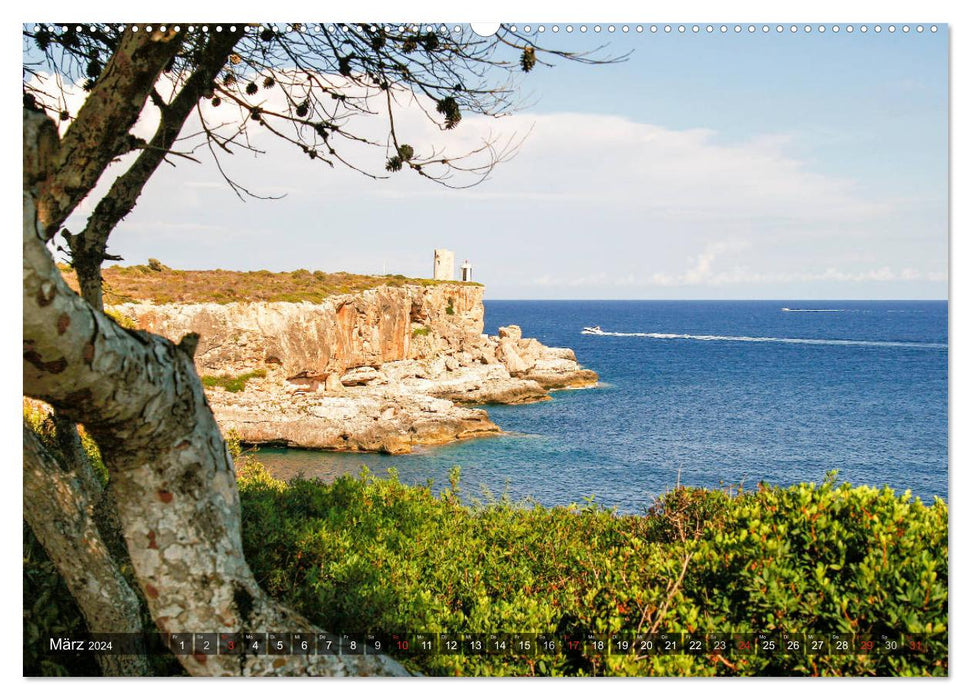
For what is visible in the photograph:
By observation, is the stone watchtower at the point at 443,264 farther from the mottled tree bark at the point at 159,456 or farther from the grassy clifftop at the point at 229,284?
the mottled tree bark at the point at 159,456

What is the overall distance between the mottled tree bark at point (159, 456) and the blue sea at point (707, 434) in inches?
190

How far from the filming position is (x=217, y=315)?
31891mm

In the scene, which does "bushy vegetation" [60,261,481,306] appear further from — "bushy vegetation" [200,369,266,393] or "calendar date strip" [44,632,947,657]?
"calendar date strip" [44,632,947,657]

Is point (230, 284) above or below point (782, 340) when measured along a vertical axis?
above

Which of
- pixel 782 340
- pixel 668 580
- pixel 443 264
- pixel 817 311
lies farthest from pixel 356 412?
pixel 817 311

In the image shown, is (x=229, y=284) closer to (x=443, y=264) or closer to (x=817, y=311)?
(x=443, y=264)

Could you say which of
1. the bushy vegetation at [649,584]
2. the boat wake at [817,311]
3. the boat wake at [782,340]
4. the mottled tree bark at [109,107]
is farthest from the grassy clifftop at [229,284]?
the boat wake at [817,311]

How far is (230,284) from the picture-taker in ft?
122

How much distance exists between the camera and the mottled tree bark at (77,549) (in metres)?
3.61

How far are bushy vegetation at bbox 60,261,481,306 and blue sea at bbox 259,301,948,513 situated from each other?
896cm

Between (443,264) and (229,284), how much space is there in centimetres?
1920

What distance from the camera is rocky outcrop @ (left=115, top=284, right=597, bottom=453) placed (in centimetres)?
3072

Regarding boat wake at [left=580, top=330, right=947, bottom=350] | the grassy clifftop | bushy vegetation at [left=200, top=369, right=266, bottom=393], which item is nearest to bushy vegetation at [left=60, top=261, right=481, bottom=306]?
the grassy clifftop

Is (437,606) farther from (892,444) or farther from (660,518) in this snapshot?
(892,444)
